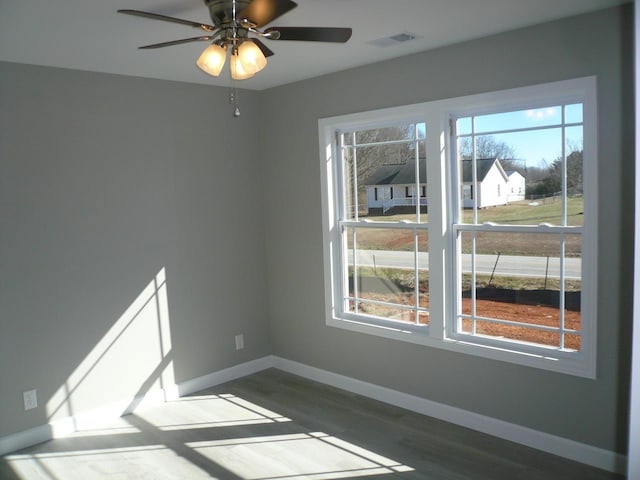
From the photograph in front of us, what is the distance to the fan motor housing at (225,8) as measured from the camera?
2.22 metres

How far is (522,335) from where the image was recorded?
141 inches

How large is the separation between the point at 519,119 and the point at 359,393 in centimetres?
239

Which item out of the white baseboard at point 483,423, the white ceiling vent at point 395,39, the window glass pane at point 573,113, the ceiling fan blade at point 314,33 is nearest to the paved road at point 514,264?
the window glass pane at point 573,113

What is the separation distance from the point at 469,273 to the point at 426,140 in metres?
0.95

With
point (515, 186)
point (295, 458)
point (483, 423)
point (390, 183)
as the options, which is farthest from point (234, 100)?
point (483, 423)

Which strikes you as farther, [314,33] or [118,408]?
[118,408]

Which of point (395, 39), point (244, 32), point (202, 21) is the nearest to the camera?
point (244, 32)

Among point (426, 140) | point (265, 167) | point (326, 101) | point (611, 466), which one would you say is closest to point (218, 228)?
point (265, 167)

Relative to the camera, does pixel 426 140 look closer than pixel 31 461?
No

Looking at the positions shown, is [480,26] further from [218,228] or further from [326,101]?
[218,228]

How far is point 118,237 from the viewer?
4188mm

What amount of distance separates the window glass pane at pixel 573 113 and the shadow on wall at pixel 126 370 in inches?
121

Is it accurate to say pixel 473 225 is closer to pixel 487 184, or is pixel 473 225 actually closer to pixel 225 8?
pixel 487 184

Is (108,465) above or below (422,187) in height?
below
